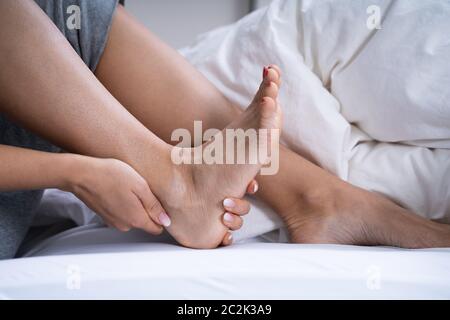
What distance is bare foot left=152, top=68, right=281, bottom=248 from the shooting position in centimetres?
63

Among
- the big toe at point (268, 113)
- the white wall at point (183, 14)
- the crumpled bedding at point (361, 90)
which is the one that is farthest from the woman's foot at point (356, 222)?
the white wall at point (183, 14)

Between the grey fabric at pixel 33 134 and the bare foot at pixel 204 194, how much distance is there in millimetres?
187

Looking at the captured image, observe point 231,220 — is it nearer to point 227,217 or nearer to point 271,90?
point 227,217

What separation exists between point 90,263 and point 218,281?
0.13 metres

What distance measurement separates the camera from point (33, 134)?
696mm

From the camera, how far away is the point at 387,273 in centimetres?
53

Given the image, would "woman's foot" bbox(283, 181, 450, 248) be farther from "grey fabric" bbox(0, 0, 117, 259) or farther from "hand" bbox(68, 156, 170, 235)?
"grey fabric" bbox(0, 0, 117, 259)

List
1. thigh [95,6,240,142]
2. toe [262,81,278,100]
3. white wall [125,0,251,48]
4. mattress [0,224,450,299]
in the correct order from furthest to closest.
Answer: white wall [125,0,251,48] → thigh [95,6,240,142] → toe [262,81,278,100] → mattress [0,224,450,299]

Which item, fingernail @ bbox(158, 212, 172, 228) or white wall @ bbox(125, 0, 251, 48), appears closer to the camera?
fingernail @ bbox(158, 212, 172, 228)

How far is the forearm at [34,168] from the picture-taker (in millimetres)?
608

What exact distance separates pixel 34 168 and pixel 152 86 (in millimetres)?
199

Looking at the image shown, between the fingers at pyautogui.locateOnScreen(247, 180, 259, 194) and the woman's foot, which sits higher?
the fingers at pyautogui.locateOnScreen(247, 180, 259, 194)

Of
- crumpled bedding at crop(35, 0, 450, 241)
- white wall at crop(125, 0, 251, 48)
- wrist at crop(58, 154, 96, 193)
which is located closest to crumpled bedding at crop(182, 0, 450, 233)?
crumpled bedding at crop(35, 0, 450, 241)

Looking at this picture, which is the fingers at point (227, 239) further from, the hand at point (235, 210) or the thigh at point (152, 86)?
the thigh at point (152, 86)
